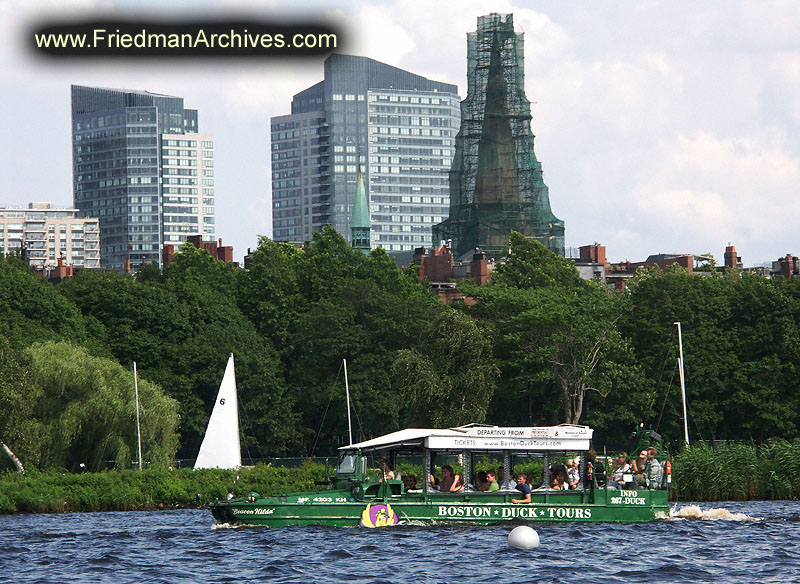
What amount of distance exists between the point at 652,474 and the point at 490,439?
590cm

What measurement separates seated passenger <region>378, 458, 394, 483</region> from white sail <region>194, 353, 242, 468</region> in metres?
25.7

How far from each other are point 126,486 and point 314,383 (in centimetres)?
3340

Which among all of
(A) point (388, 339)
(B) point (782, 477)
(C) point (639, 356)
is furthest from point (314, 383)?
(B) point (782, 477)

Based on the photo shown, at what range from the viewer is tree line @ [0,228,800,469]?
8088 centimetres

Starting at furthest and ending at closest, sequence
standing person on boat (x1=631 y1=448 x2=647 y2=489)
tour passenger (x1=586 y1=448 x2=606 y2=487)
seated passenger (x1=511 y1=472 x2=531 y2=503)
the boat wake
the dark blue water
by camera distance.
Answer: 1. the boat wake
2. standing person on boat (x1=631 y1=448 x2=647 y2=489)
3. tour passenger (x1=586 y1=448 x2=606 y2=487)
4. seated passenger (x1=511 y1=472 x2=531 y2=503)
5. the dark blue water

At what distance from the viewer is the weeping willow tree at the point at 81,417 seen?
61875 mm

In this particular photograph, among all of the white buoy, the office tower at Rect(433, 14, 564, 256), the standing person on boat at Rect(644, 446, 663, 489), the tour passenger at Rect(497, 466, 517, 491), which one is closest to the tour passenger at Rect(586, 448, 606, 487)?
the standing person on boat at Rect(644, 446, 663, 489)

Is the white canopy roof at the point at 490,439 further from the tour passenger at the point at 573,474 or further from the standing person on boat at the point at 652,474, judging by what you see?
the standing person on boat at the point at 652,474

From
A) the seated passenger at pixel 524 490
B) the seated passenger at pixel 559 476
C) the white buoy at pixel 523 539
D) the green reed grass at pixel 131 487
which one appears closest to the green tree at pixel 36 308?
the green reed grass at pixel 131 487

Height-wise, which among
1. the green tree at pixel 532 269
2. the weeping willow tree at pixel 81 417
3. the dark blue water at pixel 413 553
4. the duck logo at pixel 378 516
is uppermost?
the green tree at pixel 532 269

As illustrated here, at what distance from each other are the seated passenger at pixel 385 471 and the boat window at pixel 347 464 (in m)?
0.89

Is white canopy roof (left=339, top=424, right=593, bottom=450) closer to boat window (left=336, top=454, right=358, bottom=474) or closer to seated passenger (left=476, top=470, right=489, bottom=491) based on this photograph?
boat window (left=336, top=454, right=358, bottom=474)

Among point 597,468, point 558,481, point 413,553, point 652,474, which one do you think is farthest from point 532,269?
point 413,553

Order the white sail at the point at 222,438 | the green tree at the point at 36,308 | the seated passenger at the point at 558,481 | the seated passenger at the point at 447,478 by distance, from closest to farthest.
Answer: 1. the seated passenger at the point at 447,478
2. the seated passenger at the point at 558,481
3. the white sail at the point at 222,438
4. the green tree at the point at 36,308
